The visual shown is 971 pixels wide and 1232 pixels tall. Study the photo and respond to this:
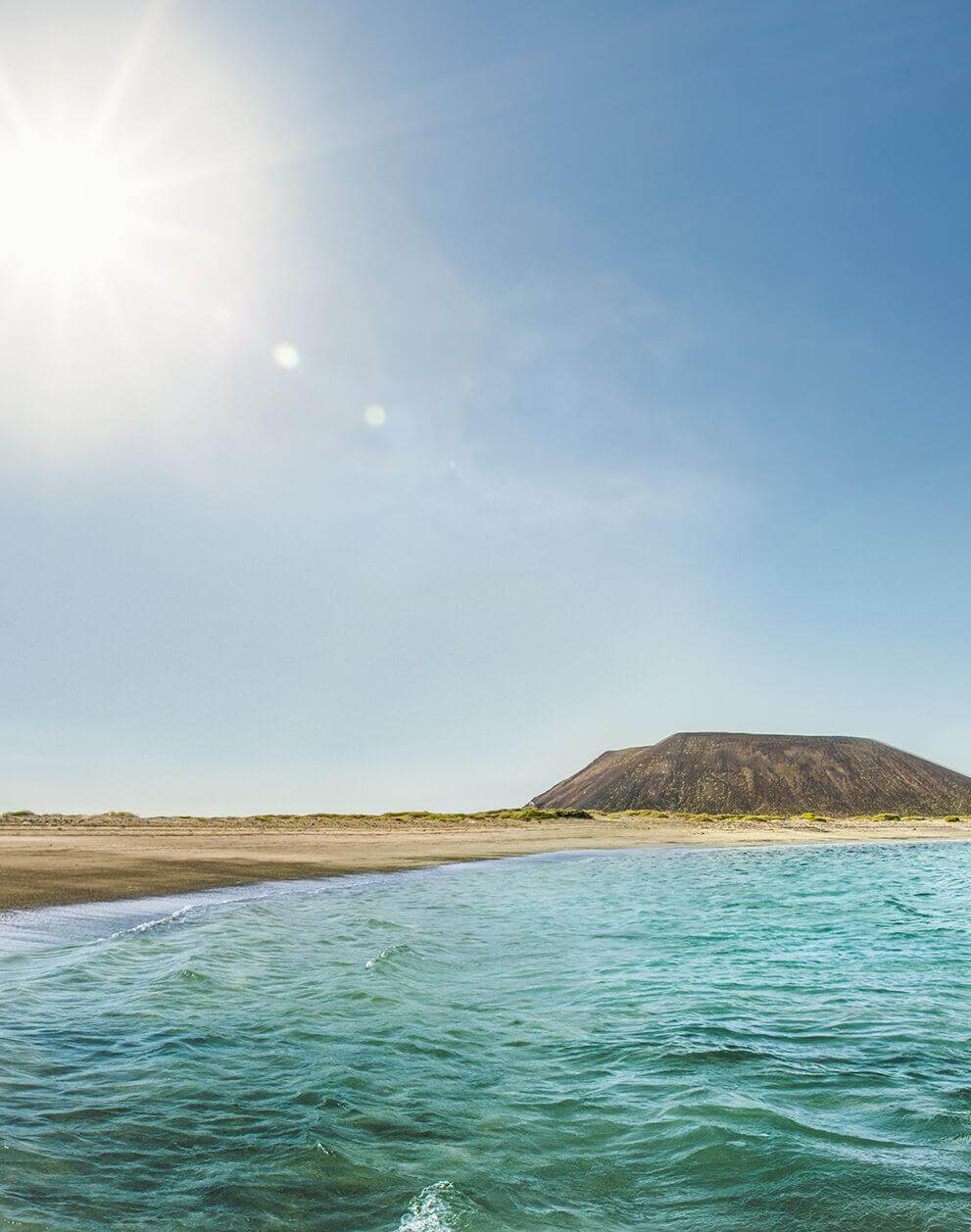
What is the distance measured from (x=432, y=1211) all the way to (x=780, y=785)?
196192 millimetres

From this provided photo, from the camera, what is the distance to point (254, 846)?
3822cm

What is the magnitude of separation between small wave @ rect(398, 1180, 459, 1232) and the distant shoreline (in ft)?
47.9

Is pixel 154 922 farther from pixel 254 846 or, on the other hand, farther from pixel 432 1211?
pixel 254 846

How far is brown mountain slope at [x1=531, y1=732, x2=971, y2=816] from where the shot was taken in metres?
179

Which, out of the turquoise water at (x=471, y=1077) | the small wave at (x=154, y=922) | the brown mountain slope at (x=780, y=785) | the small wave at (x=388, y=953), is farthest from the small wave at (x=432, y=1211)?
the brown mountain slope at (x=780, y=785)

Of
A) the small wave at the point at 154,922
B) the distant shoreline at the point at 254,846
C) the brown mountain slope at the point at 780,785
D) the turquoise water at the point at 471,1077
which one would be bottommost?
the turquoise water at the point at 471,1077

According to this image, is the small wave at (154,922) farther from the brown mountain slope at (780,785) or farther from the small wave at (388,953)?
the brown mountain slope at (780,785)

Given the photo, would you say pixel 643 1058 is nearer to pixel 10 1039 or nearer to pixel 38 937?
pixel 10 1039

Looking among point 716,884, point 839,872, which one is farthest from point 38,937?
point 839,872

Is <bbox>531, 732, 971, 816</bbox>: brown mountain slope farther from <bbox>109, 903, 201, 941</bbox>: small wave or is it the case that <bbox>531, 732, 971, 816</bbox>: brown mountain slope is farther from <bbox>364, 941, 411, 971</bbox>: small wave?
<bbox>364, 941, 411, 971</bbox>: small wave

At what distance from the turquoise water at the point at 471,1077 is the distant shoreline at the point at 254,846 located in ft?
20.3

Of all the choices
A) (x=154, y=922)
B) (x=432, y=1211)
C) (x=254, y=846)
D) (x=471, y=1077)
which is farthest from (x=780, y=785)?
(x=432, y=1211)

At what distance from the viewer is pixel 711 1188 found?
5422 millimetres

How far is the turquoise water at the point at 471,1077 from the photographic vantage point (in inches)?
199
